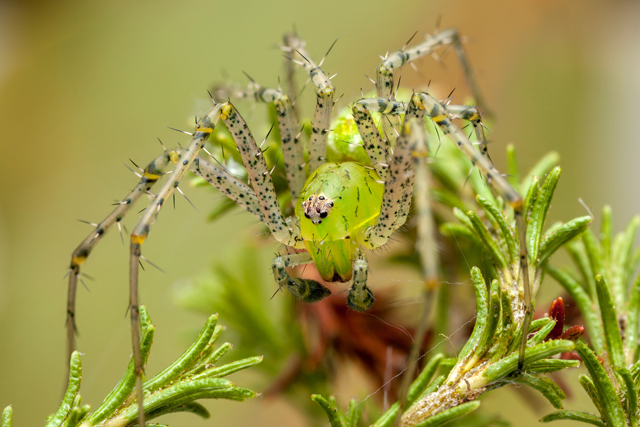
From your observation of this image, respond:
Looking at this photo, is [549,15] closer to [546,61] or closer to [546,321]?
[546,61]

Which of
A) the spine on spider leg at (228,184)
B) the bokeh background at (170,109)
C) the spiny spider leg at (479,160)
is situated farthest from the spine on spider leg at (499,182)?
the bokeh background at (170,109)

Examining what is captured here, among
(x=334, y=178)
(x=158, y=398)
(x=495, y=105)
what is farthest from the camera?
(x=495, y=105)

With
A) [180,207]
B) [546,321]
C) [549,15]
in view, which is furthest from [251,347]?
[549,15]

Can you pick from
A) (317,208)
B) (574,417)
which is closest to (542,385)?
(574,417)

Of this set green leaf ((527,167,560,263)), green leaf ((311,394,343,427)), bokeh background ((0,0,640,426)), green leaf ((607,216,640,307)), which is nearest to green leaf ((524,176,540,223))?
green leaf ((527,167,560,263))

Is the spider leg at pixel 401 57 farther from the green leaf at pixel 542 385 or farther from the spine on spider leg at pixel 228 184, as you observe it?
the green leaf at pixel 542 385

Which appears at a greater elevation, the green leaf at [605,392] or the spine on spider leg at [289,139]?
the spine on spider leg at [289,139]
